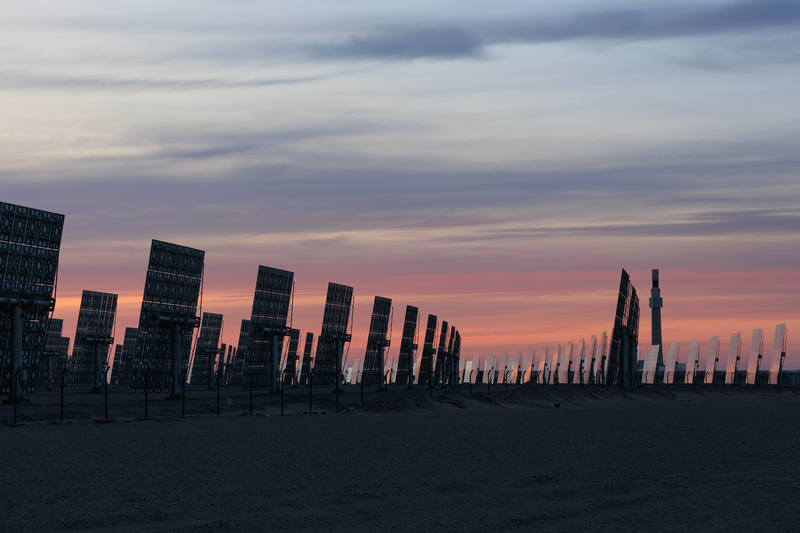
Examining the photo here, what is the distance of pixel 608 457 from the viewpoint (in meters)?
20.4

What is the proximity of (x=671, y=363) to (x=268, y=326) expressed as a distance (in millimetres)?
58249

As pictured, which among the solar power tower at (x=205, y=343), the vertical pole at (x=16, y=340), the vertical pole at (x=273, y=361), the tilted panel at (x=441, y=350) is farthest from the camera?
the tilted panel at (x=441, y=350)

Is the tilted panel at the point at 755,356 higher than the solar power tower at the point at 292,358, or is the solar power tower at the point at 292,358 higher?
the tilted panel at the point at 755,356

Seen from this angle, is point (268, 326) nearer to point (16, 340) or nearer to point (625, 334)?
point (16, 340)

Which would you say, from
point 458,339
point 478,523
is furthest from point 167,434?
point 458,339

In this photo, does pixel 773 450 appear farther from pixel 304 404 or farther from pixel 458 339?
pixel 458 339

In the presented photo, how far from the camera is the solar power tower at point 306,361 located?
101 metres

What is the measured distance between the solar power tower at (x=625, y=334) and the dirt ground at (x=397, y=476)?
28952mm

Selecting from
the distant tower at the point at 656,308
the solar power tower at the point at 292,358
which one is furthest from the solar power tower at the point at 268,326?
the distant tower at the point at 656,308

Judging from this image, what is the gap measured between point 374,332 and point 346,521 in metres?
60.5

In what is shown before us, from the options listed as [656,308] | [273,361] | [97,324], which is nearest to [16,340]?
[273,361]

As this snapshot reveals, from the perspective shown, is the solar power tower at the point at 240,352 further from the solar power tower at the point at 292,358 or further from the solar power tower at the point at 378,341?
the solar power tower at the point at 378,341

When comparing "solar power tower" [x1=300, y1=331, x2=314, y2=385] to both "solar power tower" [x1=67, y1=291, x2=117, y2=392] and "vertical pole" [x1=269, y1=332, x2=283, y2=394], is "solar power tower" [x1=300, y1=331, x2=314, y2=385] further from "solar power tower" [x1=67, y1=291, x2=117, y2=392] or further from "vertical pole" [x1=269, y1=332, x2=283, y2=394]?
"vertical pole" [x1=269, y1=332, x2=283, y2=394]

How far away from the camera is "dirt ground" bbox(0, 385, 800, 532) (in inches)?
484
